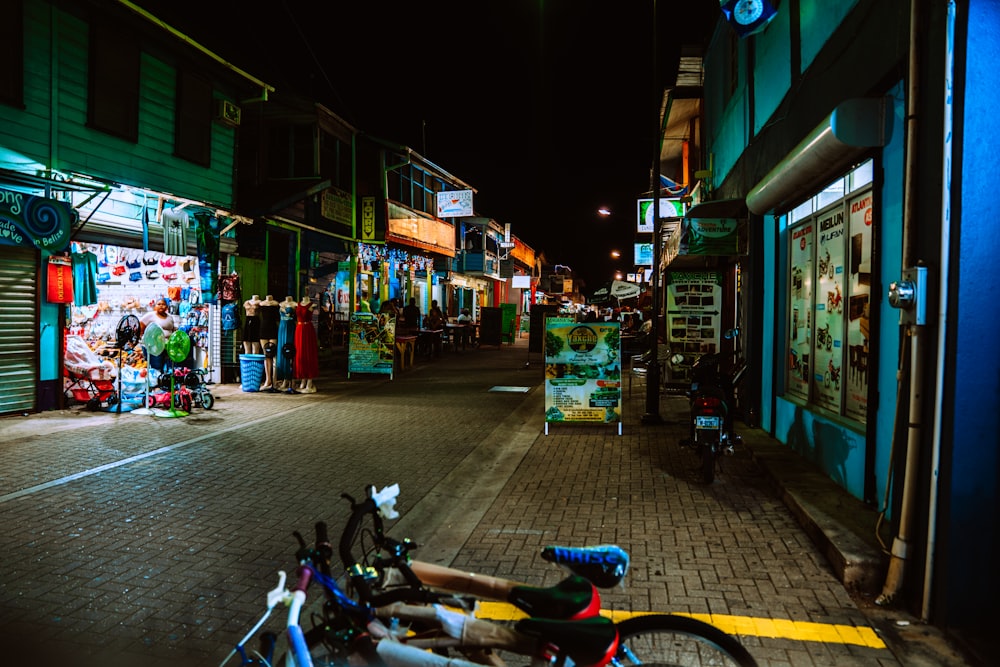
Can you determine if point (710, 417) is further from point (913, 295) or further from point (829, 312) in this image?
point (913, 295)

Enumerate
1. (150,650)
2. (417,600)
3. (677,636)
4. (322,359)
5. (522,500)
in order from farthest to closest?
(322,359), (522,500), (150,650), (677,636), (417,600)

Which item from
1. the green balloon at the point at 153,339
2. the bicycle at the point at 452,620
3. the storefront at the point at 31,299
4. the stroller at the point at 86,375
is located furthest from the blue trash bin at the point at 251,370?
the bicycle at the point at 452,620

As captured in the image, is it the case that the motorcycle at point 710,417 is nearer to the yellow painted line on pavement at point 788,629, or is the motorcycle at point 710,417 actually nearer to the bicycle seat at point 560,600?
the yellow painted line on pavement at point 788,629

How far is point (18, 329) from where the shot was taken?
10.6 m

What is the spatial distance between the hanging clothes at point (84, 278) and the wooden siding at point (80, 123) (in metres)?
1.51

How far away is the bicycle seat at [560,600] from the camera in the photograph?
2.38m

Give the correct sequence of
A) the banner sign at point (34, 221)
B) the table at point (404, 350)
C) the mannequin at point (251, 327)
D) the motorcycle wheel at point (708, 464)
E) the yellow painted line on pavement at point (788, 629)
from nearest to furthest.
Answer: the yellow painted line on pavement at point (788, 629) → the motorcycle wheel at point (708, 464) → the banner sign at point (34, 221) → the mannequin at point (251, 327) → the table at point (404, 350)

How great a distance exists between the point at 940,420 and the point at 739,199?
23.7 ft

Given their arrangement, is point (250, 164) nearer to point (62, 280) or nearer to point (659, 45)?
point (62, 280)

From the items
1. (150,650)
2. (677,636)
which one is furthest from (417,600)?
(150,650)

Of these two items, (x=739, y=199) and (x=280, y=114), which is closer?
(x=739, y=199)

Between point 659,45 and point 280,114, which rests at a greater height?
point 280,114

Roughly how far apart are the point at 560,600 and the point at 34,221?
10736 mm

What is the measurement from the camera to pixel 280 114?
740 inches
